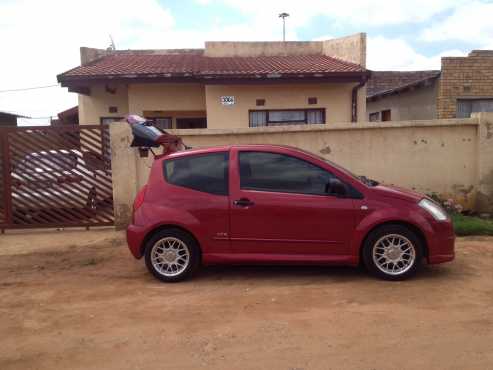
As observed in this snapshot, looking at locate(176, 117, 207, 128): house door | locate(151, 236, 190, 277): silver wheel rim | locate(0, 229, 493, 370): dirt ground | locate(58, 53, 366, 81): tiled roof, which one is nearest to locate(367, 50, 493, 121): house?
locate(58, 53, 366, 81): tiled roof

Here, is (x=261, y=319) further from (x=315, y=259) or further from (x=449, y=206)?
(x=449, y=206)

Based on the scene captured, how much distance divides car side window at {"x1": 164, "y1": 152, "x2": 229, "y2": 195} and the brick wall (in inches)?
451

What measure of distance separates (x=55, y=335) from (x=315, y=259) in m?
2.85

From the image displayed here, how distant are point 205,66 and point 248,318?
10.5m

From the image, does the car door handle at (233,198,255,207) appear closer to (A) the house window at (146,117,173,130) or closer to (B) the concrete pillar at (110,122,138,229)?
(B) the concrete pillar at (110,122,138,229)

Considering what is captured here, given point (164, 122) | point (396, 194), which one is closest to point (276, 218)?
point (396, 194)

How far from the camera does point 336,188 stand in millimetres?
4945

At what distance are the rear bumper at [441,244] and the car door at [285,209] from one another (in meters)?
0.94

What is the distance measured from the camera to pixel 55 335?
3873 mm

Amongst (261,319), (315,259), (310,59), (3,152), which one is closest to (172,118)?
(310,59)

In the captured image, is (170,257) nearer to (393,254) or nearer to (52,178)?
(393,254)

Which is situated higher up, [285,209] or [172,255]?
[285,209]

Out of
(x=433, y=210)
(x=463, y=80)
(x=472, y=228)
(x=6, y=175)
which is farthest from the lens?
(x=463, y=80)

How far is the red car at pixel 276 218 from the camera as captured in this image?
4.95 meters
